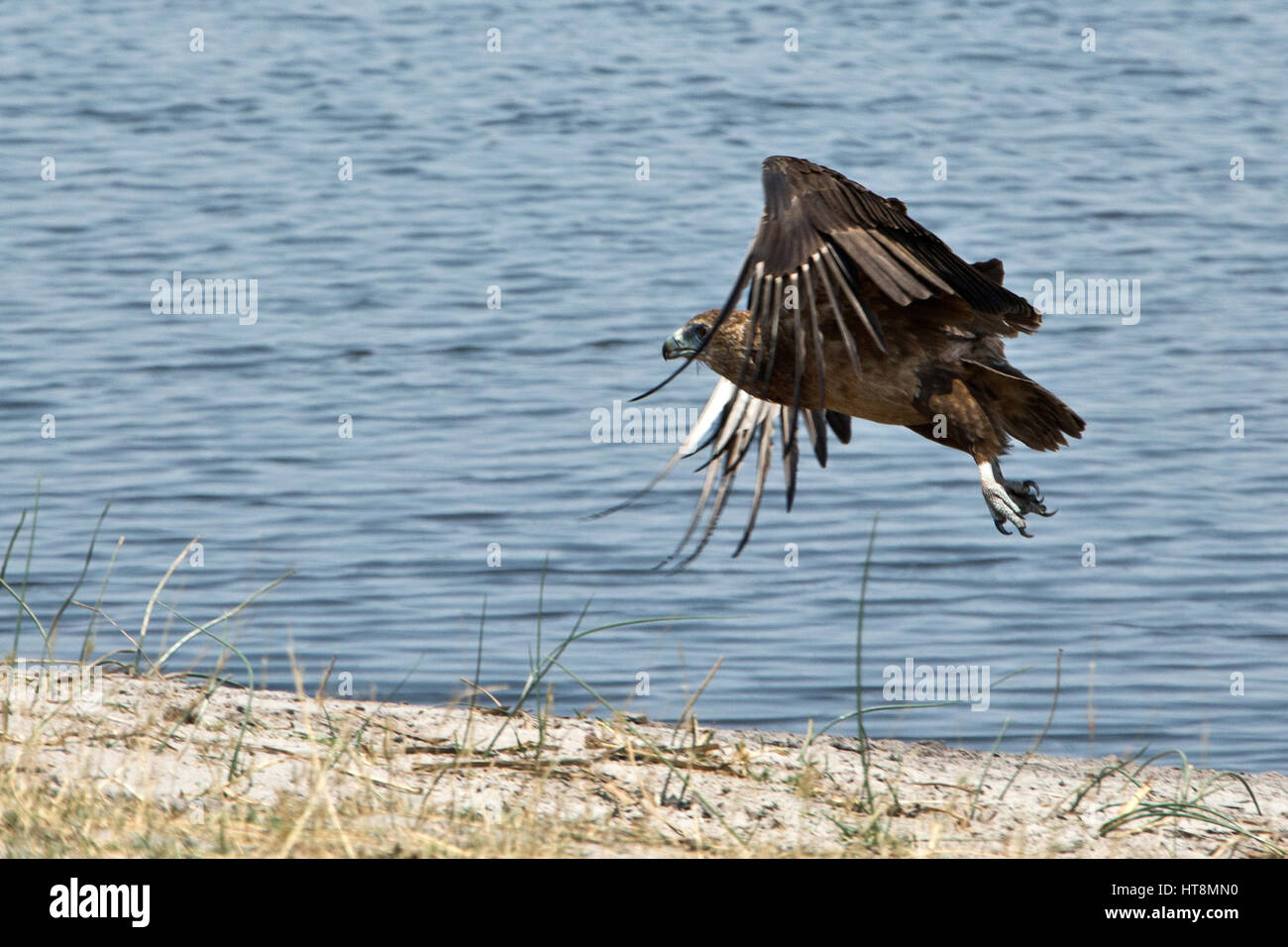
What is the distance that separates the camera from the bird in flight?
5.24 meters

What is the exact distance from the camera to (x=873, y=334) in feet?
16.8

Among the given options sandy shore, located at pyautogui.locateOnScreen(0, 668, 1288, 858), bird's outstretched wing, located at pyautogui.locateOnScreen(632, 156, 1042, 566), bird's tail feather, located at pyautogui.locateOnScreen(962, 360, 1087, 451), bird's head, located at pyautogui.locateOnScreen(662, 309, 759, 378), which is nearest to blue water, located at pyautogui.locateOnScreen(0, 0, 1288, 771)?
sandy shore, located at pyautogui.locateOnScreen(0, 668, 1288, 858)

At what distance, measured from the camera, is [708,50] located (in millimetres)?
20688

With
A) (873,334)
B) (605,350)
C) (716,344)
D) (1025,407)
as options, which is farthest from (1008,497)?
(605,350)

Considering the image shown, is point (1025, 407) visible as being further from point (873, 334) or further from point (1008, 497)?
point (873, 334)

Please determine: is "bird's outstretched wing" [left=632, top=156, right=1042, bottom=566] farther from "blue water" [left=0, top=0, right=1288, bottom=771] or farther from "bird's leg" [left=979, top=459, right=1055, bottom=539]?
"blue water" [left=0, top=0, right=1288, bottom=771]

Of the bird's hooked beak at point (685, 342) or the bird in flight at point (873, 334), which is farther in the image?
the bird's hooked beak at point (685, 342)

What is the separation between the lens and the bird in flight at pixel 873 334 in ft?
17.2

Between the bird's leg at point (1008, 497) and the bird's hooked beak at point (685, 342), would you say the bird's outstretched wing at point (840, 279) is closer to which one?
the bird's hooked beak at point (685, 342)

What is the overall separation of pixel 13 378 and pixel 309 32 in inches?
457

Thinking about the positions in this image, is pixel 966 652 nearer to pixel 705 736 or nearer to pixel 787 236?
pixel 705 736

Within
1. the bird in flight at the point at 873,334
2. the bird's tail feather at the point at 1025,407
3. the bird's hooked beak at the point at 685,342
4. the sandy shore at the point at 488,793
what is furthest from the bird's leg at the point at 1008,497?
the bird's hooked beak at the point at 685,342

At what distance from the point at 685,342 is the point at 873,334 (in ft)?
3.74
